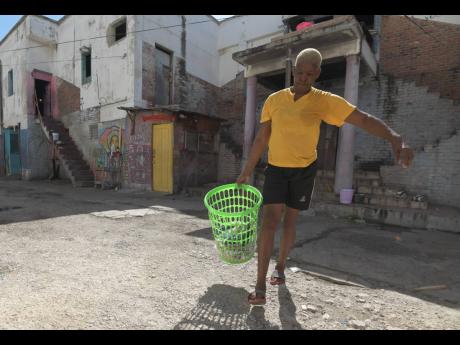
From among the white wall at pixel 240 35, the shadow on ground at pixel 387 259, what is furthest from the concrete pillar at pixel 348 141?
the white wall at pixel 240 35

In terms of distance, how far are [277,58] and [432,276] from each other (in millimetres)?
6472

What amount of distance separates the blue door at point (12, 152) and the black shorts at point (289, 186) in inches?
699

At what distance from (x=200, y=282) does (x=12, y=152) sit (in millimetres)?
18027

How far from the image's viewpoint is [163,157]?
383 inches

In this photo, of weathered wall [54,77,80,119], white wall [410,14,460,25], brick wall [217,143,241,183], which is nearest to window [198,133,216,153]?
brick wall [217,143,241,183]

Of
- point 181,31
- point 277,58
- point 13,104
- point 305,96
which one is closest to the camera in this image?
point 305,96

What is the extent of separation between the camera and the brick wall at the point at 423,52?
7461 mm

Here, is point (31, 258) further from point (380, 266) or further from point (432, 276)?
point (432, 276)

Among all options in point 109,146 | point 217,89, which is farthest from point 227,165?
point 217,89

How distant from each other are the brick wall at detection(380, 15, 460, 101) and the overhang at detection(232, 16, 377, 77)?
2.58 ft

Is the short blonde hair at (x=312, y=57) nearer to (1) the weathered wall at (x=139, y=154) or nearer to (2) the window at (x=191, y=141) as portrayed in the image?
(2) the window at (x=191, y=141)

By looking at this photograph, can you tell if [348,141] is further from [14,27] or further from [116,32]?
[14,27]
